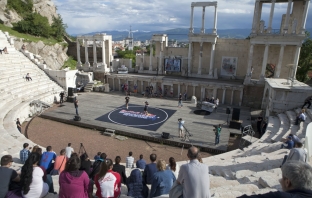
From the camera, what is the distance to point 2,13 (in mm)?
39750

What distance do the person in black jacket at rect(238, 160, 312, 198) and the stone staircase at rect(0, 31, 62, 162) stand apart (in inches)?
473

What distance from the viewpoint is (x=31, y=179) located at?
5332 millimetres

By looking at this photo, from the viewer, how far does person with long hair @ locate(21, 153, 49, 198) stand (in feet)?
17.3

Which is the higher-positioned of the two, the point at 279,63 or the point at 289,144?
the point at 279,63

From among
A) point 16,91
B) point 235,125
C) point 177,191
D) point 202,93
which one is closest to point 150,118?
point 235,125

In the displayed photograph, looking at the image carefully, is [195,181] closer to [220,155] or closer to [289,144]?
[289,144]

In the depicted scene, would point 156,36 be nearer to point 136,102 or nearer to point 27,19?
point 136,102

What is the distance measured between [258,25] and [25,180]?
1193 inches

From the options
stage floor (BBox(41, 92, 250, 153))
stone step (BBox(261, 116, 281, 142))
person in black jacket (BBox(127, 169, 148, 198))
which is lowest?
stage floor (BBox(41, 92, 250, 153))

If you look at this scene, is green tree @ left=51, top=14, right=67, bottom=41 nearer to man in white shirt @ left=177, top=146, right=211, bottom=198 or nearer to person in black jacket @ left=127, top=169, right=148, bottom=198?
person in black jacket @ left=127, top=169, right=148, bottom=198

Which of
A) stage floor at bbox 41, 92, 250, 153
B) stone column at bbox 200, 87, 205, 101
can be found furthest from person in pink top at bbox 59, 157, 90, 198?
stone column at bbox 200, 87, 205, 101

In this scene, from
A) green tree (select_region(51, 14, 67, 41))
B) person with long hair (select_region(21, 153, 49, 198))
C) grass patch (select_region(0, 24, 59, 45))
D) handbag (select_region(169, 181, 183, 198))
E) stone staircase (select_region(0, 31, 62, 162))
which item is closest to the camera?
handbag (select_region(169, 181, 183, 198))

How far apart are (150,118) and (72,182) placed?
54.8ft

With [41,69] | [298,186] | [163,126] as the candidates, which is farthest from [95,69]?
[298,186]
